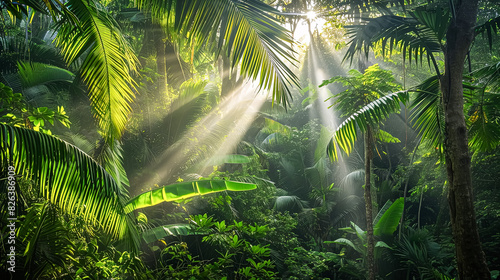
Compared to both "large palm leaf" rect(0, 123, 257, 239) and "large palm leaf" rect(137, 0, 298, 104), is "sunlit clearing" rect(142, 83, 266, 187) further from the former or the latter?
"large palm leaf" rect(0, 123, 257, 239)

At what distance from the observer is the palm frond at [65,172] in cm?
293

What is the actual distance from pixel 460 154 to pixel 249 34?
149 inches

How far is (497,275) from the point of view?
934 cm

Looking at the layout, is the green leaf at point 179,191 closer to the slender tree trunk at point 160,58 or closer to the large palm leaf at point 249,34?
the large palm leaf at point 249,34

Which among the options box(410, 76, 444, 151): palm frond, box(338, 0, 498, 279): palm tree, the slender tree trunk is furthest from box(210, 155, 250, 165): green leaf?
box(338, 0, 498, 279): palm tree

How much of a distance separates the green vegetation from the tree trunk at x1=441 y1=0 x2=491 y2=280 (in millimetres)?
20

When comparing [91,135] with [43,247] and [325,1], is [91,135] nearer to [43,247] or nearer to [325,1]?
[43,247]

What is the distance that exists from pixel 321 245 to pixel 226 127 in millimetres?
8264

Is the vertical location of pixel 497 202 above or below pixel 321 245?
above

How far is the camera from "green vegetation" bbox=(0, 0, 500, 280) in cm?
353

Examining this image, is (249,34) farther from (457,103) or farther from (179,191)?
(457,103)

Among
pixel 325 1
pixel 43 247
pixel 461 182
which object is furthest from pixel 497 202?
pixel 43 247

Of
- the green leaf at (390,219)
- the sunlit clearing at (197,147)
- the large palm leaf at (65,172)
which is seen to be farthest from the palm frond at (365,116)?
the green leaf at (390,219)

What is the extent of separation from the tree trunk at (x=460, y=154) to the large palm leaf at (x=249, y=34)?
324 centimetres
